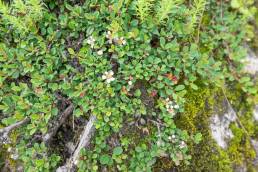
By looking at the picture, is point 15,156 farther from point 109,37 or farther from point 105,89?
point 109,37

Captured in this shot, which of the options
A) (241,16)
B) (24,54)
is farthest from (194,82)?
(24,54)

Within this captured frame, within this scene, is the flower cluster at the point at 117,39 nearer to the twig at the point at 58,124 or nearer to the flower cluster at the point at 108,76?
the flower cluster at the point at 108,76

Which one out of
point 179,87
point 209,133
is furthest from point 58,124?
point 209,133

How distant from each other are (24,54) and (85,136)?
0.84 meters

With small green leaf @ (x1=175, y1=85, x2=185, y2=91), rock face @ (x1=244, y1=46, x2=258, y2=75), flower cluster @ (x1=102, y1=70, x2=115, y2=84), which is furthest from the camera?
rock face @ (x1=244, y1=46, x2=258, y2=75)

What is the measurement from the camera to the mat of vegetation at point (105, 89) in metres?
2.61

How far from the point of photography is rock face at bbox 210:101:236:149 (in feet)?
9.68

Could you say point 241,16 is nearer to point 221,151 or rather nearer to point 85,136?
point 221,151

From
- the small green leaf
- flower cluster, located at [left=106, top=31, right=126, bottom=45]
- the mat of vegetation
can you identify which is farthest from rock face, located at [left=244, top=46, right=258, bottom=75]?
flower cluster, located at [left=106, top=31, right=126, bottom=45]

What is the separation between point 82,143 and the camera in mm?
2689

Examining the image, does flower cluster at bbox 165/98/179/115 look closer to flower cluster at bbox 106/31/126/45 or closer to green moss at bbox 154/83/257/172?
green moss at bbox 154/83/257/172

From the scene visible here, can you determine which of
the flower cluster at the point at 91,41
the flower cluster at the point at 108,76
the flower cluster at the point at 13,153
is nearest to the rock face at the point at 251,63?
the flower cluster at the point at 108,76

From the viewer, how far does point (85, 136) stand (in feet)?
8.82

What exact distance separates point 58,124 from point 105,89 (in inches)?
21.3
